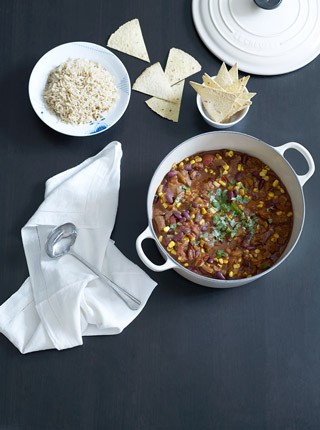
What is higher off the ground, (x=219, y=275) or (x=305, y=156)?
(x=305, y=156)

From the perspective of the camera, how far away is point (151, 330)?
2037mm

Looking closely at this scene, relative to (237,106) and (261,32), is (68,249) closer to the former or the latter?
(237,106)

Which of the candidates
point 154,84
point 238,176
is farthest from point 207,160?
point 154,84

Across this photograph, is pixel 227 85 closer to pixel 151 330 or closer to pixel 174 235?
pixel 174 235

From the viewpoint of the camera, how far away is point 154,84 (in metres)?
2.24

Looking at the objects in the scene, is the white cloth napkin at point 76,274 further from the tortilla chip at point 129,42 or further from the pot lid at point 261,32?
the pot lid at point 261,32

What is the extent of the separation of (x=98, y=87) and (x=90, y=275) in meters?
0.66

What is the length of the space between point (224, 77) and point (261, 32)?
0.33m

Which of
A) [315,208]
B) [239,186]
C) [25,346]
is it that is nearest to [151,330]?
[25,346]

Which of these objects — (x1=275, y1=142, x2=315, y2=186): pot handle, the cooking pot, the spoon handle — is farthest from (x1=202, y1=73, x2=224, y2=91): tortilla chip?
the spoon handle

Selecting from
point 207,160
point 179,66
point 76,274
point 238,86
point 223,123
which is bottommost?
point 76,274

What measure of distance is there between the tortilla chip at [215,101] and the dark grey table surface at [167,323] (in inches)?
4.2

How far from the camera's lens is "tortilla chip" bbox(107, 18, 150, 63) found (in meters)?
2.29

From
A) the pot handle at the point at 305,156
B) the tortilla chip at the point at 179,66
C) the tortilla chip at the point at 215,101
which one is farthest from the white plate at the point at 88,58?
the pot handle at the point at 305,156
